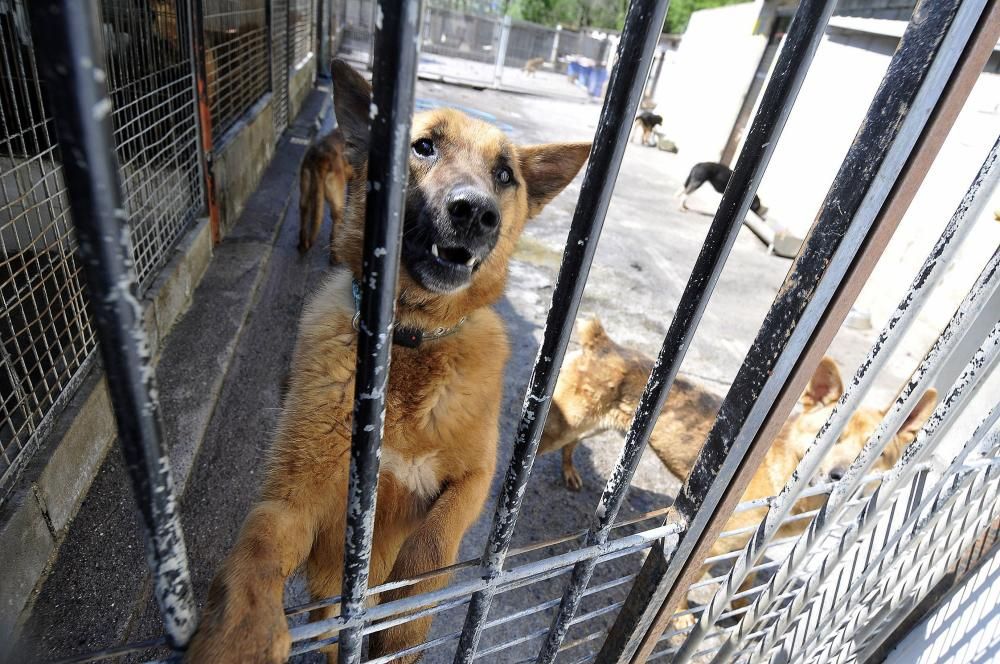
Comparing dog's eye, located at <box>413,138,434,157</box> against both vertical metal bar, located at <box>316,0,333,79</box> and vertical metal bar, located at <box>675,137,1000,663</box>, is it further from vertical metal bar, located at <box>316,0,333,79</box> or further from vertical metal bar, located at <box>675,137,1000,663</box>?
vertical metal bar, located at <box>316,0,333,79</box>

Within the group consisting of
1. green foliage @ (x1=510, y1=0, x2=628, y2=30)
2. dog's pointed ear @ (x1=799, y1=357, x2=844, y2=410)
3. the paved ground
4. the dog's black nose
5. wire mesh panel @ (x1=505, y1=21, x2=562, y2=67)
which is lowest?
the paved ground

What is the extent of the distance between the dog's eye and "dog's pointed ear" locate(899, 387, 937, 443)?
200cm

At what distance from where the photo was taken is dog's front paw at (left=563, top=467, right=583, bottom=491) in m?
3.57

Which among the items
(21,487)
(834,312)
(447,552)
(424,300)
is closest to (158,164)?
(21,487)

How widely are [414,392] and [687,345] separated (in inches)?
39.4

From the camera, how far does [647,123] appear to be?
16234mm

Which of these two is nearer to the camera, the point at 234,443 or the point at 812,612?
the point at 812,612

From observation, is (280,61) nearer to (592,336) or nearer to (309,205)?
(309,205)

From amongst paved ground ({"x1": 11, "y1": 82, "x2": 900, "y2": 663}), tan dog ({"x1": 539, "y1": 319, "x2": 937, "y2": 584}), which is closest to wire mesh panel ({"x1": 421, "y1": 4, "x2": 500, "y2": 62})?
paved ground ({"x1": 11, "y1": 82, "x2": 900, "y2": 663})

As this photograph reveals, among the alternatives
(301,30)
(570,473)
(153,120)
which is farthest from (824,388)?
(301,30)

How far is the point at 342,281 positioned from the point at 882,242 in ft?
5.85

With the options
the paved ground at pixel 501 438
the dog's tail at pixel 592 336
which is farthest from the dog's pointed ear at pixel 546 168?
the paved ground at pixel 501 438

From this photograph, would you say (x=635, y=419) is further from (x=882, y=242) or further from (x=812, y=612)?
(x=812, y=612)

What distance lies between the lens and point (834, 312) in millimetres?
983
